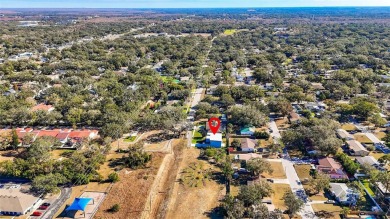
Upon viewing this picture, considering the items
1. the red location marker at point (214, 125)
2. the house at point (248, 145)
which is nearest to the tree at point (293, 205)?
the house at point (248, 145)

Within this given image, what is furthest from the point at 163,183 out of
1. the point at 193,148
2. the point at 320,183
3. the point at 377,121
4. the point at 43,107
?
the point at 377,121

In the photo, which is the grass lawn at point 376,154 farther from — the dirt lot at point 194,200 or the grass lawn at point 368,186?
the dirt lot at point 194,200

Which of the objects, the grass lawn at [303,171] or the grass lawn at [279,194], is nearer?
the grass lawn at [279,194]

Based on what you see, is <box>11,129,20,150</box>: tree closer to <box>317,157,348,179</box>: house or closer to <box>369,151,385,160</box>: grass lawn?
<box>317,157,348,179</box>: house

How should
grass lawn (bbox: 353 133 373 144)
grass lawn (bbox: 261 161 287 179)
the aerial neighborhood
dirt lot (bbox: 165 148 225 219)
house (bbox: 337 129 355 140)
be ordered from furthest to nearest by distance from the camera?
grass lawn (bbox: 353 133 373 144) < house (bbox: 337 129 355 140) < grass lawn (bbox: 261 161 287 179) < the aerial neighborhood < dirt lot (bbox: 165 148 225 219)

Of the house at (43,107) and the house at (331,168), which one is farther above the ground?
the house at (43,107)

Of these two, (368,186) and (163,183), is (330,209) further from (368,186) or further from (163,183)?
(163,183)

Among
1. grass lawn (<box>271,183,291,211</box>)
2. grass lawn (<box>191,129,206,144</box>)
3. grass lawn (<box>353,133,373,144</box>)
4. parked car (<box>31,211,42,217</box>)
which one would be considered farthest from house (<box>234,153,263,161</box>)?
parked car (<box>31,211,42,217</box>)

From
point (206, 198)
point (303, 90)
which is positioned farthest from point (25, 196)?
point (303, 90)
